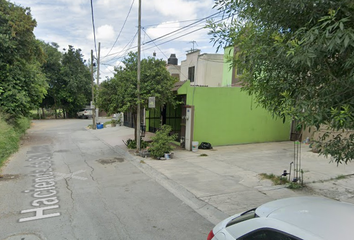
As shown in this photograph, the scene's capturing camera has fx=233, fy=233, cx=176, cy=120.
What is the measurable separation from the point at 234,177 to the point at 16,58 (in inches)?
564

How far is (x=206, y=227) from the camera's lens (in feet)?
14.9

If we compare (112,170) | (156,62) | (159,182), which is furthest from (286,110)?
(156,62)

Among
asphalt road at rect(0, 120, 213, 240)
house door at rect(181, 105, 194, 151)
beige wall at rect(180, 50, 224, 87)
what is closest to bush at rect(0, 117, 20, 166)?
asphalt road at rect(0, 120, 213, 240)

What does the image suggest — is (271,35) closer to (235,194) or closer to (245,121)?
(235,194)

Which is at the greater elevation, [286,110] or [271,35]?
[271,35]

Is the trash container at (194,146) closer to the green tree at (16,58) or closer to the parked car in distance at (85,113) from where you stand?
the green tree at (16,58)

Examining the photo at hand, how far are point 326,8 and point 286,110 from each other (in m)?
1.32

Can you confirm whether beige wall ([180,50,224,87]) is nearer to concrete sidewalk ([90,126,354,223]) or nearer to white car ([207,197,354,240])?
concrete sidewalk ([90,126,354,223])

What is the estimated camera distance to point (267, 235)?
2.12 m

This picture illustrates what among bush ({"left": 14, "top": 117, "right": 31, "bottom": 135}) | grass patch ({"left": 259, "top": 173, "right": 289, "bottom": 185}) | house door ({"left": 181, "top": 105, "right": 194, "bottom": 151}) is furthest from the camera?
bush ({"left": 14, "top": 117, "right": 31, "bottom": 135})

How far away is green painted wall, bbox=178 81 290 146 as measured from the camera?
12805 mm

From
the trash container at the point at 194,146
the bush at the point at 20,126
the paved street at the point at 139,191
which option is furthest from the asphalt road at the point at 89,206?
the bush at the point at 20,126

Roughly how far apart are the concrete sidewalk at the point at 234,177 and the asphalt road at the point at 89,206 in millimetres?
530

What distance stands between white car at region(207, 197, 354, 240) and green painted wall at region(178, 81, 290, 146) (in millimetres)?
9916
